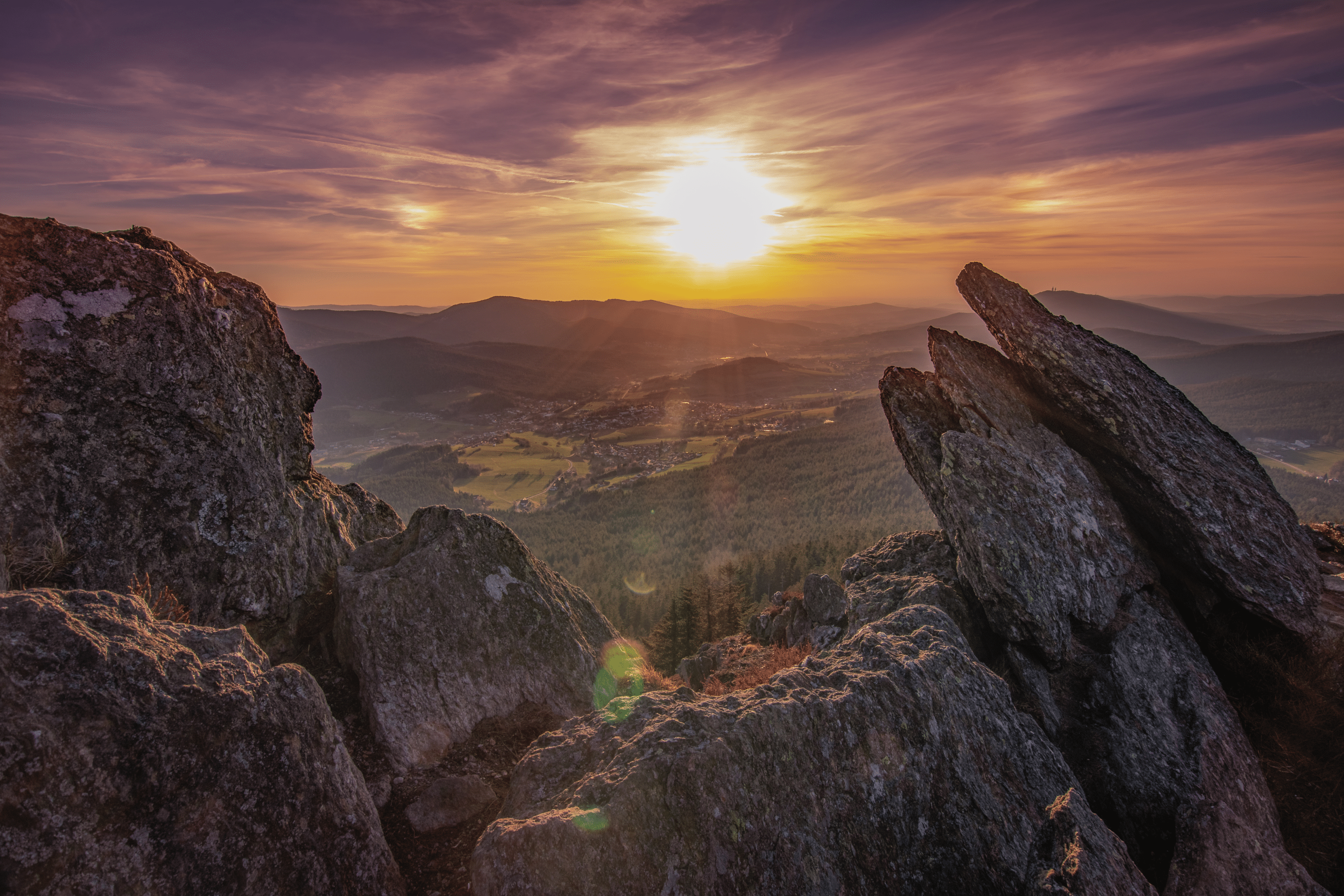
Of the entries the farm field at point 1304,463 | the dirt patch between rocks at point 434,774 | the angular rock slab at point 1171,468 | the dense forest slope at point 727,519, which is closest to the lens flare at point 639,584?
the dense forest slope at point 727,519

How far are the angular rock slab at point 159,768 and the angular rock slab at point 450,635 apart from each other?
3921mm

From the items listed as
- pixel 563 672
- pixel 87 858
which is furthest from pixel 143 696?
pixel 563 672

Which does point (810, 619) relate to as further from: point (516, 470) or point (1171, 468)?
point (516, 470)

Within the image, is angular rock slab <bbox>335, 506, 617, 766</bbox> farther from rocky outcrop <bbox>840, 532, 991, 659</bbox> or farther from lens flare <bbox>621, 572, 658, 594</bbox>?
lens flare <bbox>621, 572, 658, 594</bbox>

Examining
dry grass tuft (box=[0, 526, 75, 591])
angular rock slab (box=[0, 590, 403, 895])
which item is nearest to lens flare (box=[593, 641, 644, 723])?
angular rock slab (box=[0, 590, 403, 895])

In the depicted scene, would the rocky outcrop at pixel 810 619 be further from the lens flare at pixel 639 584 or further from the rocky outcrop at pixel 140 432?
the lens flare at pixel 639 584

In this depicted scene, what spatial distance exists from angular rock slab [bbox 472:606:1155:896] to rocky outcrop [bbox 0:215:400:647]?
26.2 ft

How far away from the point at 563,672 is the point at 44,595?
9.47 meters

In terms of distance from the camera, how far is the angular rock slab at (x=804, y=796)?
7.40 metres

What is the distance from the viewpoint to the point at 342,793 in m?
7.68

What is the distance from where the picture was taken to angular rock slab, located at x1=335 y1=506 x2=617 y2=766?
1177 centimetres

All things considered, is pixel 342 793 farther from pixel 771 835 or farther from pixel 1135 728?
pixel 1135 728


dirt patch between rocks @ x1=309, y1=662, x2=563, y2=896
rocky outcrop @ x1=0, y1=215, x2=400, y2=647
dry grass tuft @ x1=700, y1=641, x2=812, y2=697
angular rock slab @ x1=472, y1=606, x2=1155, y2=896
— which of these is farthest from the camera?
dry grass tuft @ x1=700, y1=641, x2=812, y2=697

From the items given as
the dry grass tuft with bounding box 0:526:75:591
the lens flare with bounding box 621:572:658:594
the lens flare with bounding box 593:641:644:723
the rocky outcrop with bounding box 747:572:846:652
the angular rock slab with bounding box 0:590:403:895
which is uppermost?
the dry grass tuft with bounding box 0:526:75:591
